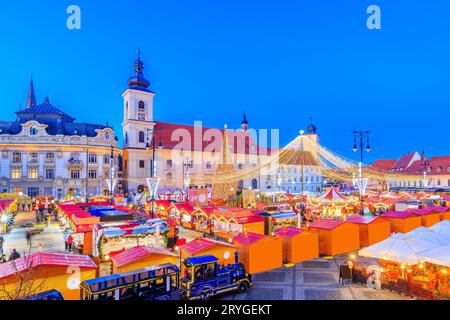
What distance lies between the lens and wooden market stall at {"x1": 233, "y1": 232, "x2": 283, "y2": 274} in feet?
46.0

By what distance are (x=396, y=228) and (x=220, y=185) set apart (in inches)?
700

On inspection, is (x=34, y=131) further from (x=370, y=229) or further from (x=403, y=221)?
(x=403, y=221)

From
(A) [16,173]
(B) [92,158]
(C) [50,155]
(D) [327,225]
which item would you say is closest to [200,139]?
(B) [92,158]

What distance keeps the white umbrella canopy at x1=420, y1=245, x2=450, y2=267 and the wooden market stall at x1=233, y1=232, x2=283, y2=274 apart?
20.9ft

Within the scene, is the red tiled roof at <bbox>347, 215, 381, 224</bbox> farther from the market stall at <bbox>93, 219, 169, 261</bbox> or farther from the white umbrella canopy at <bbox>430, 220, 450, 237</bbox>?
the market stall at <bbox>93, 219, 169, 261</bbox>

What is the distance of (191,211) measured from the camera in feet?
90.8

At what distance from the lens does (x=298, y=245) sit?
1609cm

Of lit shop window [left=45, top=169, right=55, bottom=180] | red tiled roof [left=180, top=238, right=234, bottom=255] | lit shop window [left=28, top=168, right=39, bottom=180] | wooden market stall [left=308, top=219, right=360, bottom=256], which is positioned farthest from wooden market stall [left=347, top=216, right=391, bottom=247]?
lit shop window [left=28, top=168, right=39, bottom=180]

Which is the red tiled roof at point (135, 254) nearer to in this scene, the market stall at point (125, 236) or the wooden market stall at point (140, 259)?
the wooden market stall at point (140, 259)

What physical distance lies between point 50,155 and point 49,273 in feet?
153

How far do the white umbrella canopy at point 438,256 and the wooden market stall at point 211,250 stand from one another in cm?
769
